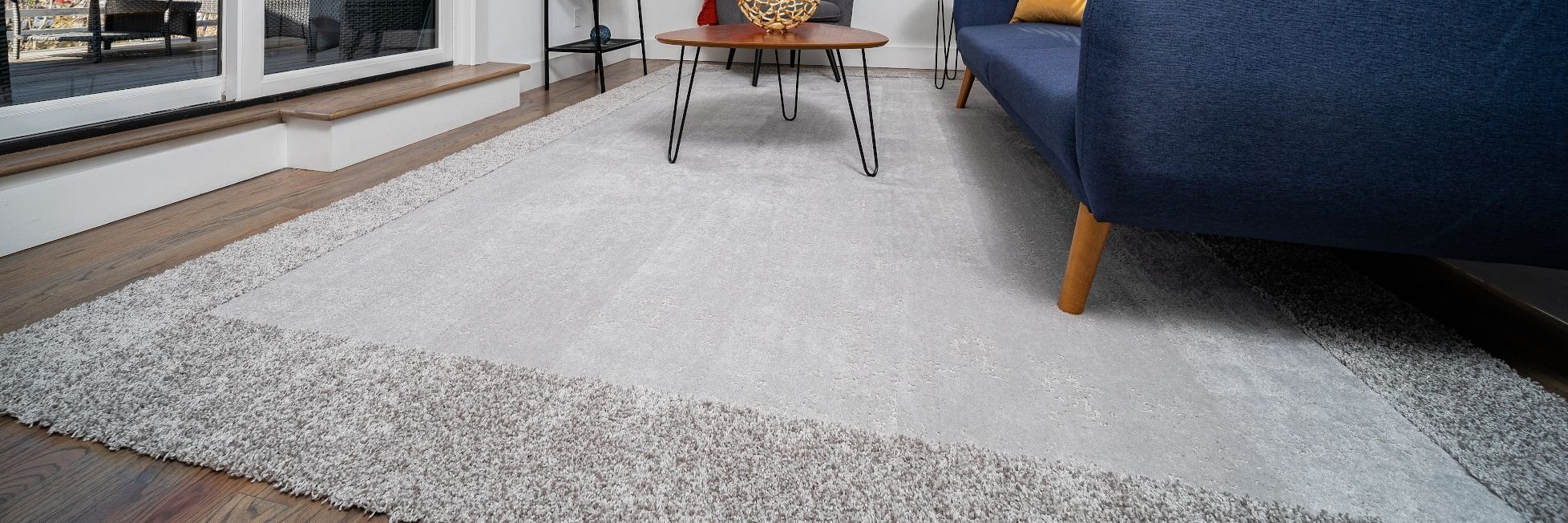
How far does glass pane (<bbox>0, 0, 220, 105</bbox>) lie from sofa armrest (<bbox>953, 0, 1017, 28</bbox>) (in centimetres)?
247

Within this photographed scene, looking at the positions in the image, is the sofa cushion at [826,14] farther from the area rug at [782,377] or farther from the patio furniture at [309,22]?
the area rug at [782,377]

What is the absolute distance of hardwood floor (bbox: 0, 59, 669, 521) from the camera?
0.74 m

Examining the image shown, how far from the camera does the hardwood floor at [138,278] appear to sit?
74cm

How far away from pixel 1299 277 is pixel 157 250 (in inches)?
80.8

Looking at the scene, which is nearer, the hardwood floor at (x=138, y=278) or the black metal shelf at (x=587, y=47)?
the hardwood floor at (x=138, y=278)

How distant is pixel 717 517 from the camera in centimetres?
73

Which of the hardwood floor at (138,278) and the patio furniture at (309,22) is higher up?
the patio furniture at (309,22)

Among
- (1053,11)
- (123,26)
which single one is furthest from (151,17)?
(1053,11)

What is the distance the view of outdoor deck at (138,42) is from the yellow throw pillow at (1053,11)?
2.35 metres

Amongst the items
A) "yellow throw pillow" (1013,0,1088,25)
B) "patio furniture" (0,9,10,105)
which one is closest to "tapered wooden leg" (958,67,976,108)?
"yellow throw pillow" (1013,0,1088,25)

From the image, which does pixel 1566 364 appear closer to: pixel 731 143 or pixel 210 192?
pixel 731 143

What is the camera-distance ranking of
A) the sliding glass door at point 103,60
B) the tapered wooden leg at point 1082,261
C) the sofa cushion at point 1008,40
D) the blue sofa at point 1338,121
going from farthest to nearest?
the sofa cushion at point 1008,40 → the sliding glass door at point 103,60 → the tapered wooden leg at point 1082,261 → the blue sofa at point 1338,121

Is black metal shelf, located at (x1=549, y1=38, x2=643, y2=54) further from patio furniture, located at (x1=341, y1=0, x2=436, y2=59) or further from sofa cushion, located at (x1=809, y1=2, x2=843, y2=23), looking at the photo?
sofa cushion, located at (x1=809, y1=2, x2=843, y2=23)

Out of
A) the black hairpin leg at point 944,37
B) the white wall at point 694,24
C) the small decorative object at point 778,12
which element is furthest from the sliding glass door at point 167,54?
the black hairpin leg at point 944,37
